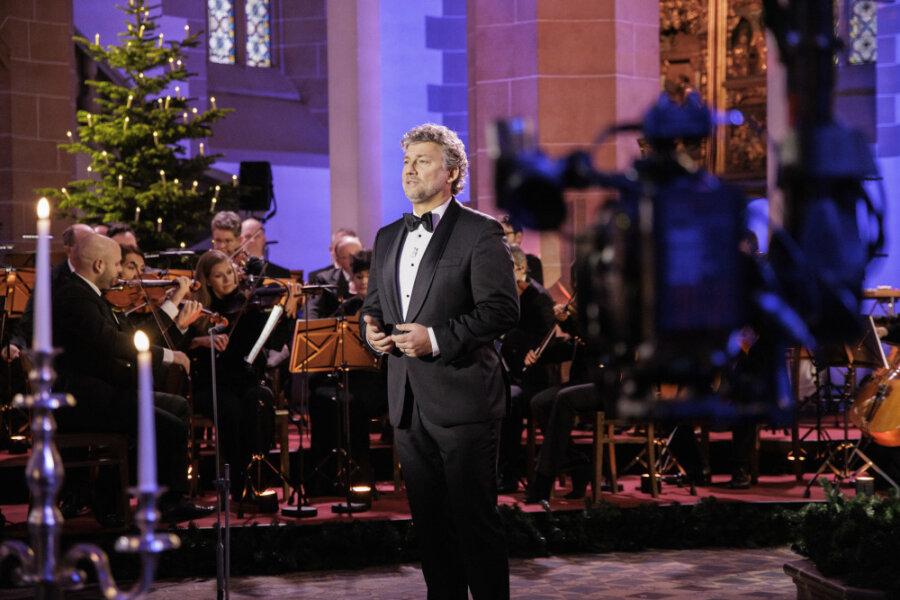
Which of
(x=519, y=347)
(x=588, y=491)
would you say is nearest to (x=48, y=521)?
(x=519, y=347)

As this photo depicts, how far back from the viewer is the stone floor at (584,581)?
5.12 meters

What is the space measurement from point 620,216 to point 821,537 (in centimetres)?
434

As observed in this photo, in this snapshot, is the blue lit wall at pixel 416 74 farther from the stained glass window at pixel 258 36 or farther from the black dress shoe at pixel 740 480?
the stained glass window at pixel 258 36

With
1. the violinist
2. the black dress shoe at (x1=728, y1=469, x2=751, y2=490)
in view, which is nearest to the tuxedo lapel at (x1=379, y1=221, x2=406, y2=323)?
the violinist

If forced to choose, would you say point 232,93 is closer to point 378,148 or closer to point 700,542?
point 378,148

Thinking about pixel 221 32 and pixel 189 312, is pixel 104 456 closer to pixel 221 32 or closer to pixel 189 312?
pixel 189 312

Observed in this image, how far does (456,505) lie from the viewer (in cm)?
336

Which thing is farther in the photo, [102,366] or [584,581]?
[102,366]

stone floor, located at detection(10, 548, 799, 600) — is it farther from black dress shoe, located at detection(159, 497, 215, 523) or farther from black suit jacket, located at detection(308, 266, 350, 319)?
black suit jacket, located at detection(308, 266, 350, 319)

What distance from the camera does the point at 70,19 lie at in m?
10.4

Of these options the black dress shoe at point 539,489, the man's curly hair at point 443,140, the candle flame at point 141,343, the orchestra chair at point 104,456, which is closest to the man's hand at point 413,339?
the man's curly hair at point 443,140

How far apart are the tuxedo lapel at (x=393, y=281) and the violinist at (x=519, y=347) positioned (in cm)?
330

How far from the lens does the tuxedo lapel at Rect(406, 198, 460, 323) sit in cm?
341

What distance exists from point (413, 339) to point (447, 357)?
0.45ft
